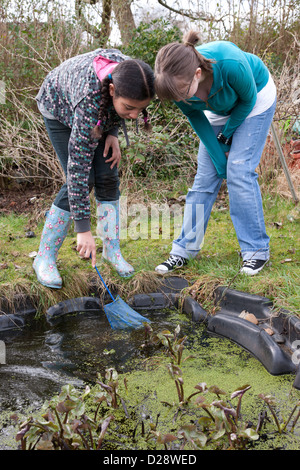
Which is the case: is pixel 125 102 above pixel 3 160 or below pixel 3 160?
above

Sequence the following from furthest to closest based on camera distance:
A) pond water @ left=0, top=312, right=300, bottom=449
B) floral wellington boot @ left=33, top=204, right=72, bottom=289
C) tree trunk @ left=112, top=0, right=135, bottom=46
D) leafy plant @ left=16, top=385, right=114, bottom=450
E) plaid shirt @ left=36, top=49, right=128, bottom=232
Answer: tree trunk @ left=112, top=0, right=135, bottom=46 → floral wellington boot @ left=33, top=204, right=72, bottom=289 → plaid shirt @ left=36, top=49, right=128, bottom=232 → pond water @ left=0, top=312, right=300, bottom=449 → leafy plant @ left=16, top=385, right=114, bottom=450

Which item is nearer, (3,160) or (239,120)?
(239,120)

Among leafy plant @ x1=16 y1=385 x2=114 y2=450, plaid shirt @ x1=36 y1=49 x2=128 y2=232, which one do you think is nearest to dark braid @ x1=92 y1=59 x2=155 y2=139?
plaid shirt @ x1=36 y1=49 x2=128 y2=232

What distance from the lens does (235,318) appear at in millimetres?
2455

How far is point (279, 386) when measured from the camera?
6.45 feet

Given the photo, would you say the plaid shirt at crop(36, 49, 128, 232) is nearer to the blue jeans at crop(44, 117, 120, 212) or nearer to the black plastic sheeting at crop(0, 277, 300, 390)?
the blue jeans at crop(44, 117, 120, 212)

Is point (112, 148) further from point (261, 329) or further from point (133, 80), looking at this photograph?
point (261, 329)

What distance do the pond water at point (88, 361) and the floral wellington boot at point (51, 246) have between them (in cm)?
26

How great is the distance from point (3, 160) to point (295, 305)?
3.78 metres

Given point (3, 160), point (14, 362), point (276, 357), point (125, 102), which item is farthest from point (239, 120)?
point (3, 160)

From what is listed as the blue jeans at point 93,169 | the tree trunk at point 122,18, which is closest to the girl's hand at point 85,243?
the blue jeans at point 93,169

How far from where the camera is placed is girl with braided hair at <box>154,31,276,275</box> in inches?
89.0
